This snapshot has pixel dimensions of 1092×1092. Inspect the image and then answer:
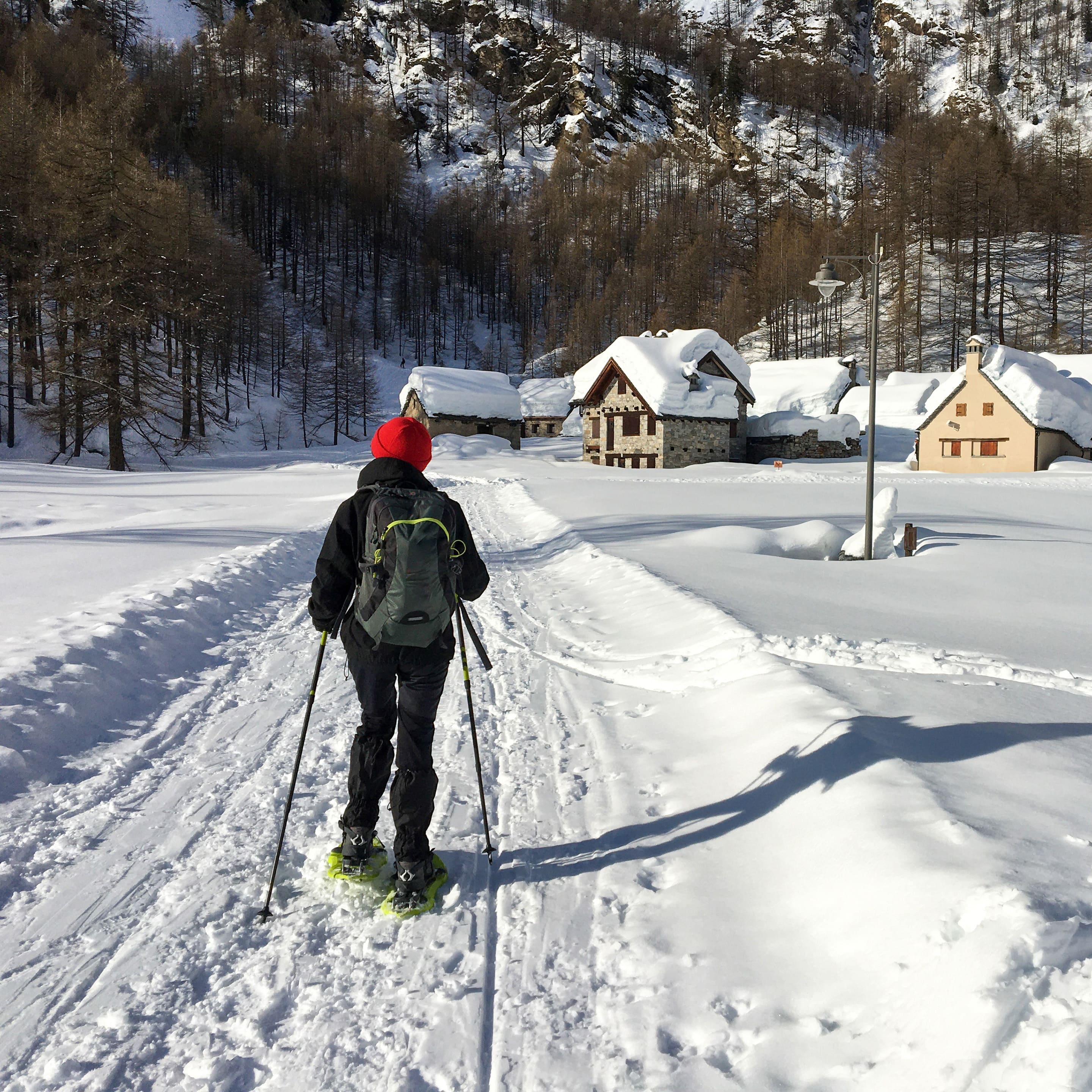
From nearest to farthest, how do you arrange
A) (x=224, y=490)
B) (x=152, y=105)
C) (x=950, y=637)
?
1. (x=950, y=637)
2. (x=224, y=490)
3. (x=152, y=105)

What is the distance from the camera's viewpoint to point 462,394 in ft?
153

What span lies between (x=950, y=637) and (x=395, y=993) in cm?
589

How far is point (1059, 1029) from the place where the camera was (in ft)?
6.74

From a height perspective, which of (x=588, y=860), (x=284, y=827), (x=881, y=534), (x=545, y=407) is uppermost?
(x=545, y=407)

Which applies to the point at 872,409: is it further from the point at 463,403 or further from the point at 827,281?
the point at 463,403

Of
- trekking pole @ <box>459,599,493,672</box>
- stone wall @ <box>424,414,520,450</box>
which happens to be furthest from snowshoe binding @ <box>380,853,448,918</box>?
stone wall @ <box>424,414,520,450</box>

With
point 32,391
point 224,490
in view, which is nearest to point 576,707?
point 224,490

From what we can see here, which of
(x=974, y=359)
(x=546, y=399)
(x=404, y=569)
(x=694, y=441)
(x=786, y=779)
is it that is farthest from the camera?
(x=546, y=399)

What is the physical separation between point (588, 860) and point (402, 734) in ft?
3.54

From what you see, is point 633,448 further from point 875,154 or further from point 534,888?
point 875,154

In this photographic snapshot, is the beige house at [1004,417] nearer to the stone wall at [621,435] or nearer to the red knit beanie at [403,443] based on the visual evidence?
the stone wall at [621,435]

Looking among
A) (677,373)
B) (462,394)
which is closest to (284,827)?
(677,373)

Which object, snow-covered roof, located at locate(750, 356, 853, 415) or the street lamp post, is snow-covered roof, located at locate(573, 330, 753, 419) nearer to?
snow-covered roof, located at locate(750, 356, 853, 415)

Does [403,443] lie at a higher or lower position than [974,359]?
lower
